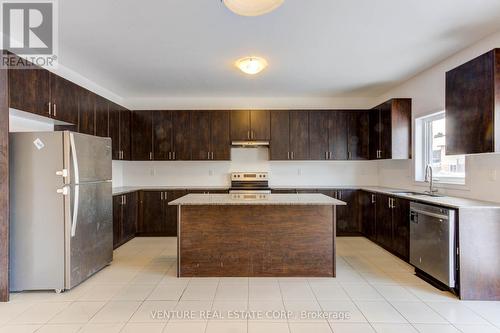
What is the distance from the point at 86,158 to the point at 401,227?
3.93 meters

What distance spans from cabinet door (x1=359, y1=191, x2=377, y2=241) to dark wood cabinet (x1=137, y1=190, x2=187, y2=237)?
3328mm

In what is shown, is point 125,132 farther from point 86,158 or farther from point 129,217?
point 86,158

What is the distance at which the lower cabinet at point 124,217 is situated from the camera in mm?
4504

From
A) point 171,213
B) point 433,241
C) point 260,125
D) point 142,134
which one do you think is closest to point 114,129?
point 142,134

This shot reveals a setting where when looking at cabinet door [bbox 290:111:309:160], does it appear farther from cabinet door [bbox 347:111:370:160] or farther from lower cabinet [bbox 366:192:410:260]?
lower cabinet [bbox 366:192:410:260]

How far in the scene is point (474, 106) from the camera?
282 cm

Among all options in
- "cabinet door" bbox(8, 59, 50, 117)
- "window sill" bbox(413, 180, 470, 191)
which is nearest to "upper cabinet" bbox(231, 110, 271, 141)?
"window sill" bbox(413, 180, 470, 191)

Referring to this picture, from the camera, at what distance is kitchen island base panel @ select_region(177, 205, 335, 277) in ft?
11.0

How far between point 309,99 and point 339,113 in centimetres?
66

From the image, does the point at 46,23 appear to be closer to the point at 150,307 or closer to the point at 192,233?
the point at 192,233

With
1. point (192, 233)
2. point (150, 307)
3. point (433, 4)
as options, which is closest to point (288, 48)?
point (433, 4)

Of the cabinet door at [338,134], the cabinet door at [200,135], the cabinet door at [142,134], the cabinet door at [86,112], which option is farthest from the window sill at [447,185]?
the cabinet door at [86,112]

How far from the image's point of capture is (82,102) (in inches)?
151

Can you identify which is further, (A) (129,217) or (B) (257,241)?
(A) (129,217)
